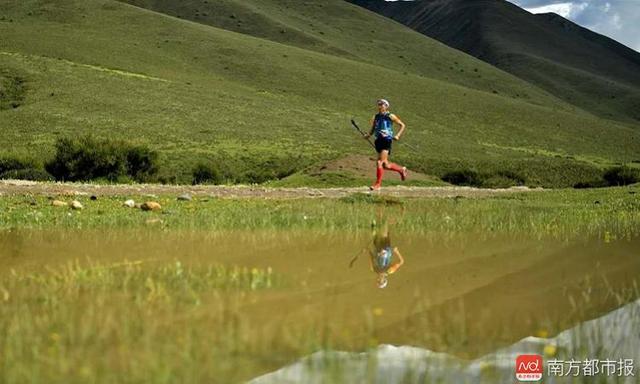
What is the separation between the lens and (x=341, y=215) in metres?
17.7

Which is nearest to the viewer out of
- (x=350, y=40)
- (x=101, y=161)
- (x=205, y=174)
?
(x=101, y=161)

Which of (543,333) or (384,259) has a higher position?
(543,333)

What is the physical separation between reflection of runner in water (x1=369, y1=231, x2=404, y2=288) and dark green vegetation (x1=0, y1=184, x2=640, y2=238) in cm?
212

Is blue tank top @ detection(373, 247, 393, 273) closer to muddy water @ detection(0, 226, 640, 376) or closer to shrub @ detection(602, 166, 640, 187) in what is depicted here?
muddy water @ detection(0, 226, 640, 376)

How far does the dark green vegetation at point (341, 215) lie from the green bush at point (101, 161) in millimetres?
19626

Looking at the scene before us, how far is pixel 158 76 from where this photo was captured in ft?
346

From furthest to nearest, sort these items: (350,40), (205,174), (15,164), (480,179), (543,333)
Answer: (350,40) → (480,179) → (205,174) → (15,164) → (543,333)

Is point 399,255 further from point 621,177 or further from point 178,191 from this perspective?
point 621,177

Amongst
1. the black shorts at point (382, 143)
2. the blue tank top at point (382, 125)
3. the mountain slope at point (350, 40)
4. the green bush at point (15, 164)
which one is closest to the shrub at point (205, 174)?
the green bush at point (15, 164)

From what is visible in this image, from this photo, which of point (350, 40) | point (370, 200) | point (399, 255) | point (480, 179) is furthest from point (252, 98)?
point (350, 40)

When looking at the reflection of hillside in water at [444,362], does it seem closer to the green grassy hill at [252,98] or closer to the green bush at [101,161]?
the green bush at [101,161]

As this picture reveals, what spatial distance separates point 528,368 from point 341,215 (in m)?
12.4

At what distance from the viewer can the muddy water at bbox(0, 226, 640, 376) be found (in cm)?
665

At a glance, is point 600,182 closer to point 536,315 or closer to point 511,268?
point 511,268
